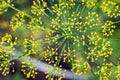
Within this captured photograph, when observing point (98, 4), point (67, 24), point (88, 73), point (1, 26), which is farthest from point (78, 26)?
point (1, 26)

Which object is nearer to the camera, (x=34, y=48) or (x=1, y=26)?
(x=34, y=48)

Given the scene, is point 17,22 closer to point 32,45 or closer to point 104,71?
point 32,45

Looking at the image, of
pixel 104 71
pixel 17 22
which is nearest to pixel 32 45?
pixel 17 22

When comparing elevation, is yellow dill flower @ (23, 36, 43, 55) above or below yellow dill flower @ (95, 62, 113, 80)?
above

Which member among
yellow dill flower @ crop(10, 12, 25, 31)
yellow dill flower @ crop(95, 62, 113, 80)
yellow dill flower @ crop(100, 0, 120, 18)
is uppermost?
yellow dill flower @ crop(100, 0, 120, 18)

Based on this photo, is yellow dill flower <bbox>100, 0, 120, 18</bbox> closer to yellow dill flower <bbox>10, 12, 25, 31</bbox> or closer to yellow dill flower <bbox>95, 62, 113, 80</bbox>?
yellow dill flower <bbox>95, 62, 113, 80</bbox>

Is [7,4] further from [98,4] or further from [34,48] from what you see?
[98,4]

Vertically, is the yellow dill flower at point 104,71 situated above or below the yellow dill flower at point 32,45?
below

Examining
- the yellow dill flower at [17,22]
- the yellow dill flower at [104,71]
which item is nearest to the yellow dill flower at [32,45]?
the yellow dill flower at [17,22]

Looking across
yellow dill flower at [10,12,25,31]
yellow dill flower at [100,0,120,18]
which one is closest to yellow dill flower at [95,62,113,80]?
yellow dill flower at [100,0,120,18]

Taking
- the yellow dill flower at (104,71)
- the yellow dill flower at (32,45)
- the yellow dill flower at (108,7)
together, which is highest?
the yellow dill flower at (108,7)

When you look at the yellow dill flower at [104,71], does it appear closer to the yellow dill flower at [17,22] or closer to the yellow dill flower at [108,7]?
the yellow dill flower at [108,7]
